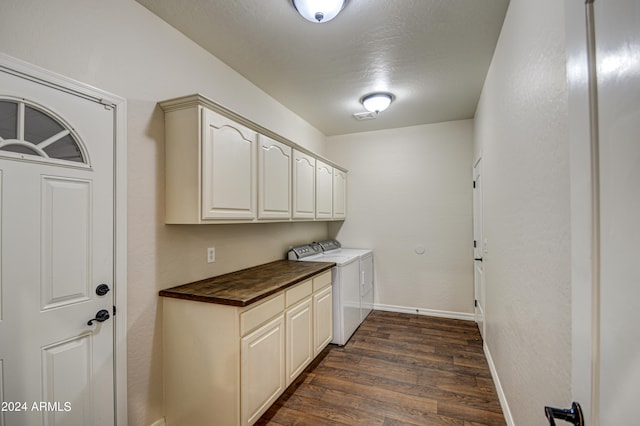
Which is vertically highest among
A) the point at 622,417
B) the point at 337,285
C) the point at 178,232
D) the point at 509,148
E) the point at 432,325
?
the point at 509,148

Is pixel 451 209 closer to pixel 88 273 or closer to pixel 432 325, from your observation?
pixel 432 325

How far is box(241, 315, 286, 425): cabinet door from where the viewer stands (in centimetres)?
174

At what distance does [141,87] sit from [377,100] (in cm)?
221

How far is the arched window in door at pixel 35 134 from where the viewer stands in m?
1.23

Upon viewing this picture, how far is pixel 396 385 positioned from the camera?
2375 millimetres

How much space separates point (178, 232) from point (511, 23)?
255 cm

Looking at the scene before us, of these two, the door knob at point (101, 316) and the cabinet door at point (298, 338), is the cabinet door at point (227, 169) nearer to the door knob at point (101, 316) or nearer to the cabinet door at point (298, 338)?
the door knob at point (101, 316)

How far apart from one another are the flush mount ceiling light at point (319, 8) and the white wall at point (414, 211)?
106 inches

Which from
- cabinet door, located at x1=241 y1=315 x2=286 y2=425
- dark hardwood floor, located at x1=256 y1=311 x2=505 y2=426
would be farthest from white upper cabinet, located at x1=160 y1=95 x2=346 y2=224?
dark hardwood floor, located at x1=256 y1=311 x2=505 y2=426

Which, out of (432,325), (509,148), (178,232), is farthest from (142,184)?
(432,325)

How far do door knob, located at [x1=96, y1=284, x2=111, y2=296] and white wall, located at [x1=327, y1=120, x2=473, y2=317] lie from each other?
3341 millimetres

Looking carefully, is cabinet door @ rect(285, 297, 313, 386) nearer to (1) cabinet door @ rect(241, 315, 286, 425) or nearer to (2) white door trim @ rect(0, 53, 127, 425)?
(1) cabinet door @ rect(241, 315, 286, 425)

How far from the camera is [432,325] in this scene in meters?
3.67

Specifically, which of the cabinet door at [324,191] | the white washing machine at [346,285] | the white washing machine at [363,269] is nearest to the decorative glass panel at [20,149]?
the white washing machine at [346,285]
